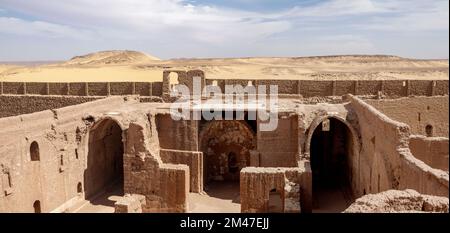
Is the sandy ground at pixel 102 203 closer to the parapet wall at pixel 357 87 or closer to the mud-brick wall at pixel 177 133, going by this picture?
the mud-brick wall at pixel 177 133

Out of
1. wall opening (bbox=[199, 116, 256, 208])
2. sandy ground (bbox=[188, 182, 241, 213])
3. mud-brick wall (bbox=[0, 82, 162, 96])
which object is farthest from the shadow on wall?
mud-brick wall (bbox=[0, 82, 162, 96])

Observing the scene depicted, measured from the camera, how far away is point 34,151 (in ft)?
56.3

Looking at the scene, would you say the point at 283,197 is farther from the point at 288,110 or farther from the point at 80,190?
the point at 80,190

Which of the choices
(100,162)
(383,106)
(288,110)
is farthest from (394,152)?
(100,162)

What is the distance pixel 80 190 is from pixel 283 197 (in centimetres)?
937

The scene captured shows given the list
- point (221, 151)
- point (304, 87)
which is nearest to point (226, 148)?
point (221, 151)

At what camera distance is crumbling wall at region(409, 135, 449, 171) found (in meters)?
15.5

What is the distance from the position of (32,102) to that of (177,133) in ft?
40.2

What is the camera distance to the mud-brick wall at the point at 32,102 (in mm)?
27891

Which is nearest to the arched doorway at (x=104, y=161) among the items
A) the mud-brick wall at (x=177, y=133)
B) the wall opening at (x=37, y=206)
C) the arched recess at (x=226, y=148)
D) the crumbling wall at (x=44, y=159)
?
the crumbling wall at (x=44, y=159)

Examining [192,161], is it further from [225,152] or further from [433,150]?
[433,150]

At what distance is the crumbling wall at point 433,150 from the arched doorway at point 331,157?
5.99 metres

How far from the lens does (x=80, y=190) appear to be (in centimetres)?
2012

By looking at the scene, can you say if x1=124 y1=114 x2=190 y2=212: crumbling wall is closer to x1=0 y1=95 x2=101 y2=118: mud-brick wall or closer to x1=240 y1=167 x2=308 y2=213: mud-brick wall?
x1=240 y1=167 x2=308 y2=213: mud-brick wall
